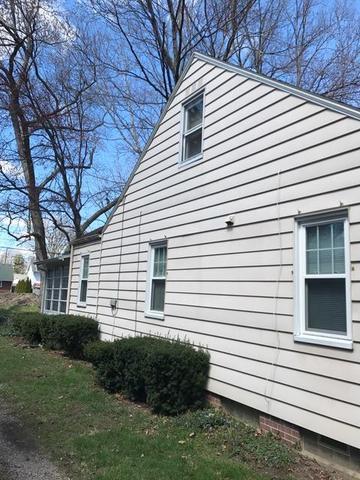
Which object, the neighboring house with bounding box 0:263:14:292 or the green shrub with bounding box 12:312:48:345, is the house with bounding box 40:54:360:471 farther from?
the neighboring house with bounding box 0:263:14:292

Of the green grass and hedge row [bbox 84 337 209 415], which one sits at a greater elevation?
hedge row [bbox 84 337 209 415]

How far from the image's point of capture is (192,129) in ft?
29.6

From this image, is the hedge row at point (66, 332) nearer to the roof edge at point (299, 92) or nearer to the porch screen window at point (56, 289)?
the porch screen window at point (56, 289)

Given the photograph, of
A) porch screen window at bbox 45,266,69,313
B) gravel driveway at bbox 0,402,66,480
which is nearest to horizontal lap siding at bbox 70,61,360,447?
gravel driveway at bbox 0,402,66,480

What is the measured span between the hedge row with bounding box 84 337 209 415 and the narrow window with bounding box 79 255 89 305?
6.52 m

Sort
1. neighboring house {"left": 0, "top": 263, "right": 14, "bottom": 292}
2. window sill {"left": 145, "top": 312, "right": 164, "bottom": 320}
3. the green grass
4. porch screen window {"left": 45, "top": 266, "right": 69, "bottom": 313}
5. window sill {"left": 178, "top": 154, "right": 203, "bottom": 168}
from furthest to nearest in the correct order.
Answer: neighboring house {"left": 0, "top": 263, "right": 14, "bottom": 292} < porch screen window {"left": 45, "top": 266, "right": 69, "bottom": 313} < window sill {"left": 145, "top": 312, "right": 164, "bottom": 320} < window sill {"left": 178, "top": 154, "right": 203, "bottom": 168} < the green grass

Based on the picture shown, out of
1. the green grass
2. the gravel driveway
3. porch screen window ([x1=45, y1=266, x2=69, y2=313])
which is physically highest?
porch screen window ([x1=45, y1=266, x2=69, y2=313])

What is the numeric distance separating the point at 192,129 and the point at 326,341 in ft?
16.9

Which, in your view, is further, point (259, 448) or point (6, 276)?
point (6, 276)

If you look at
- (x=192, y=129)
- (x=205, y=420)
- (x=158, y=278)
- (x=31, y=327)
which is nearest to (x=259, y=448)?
(x=205, y=420)

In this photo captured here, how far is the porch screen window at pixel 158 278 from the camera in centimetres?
954

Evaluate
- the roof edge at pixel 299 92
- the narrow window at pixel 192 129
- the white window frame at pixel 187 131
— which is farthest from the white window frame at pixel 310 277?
the narrow window at pixel 192 129

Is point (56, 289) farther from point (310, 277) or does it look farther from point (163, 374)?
point (310, 277)

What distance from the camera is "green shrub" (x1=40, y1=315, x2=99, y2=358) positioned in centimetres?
1210
